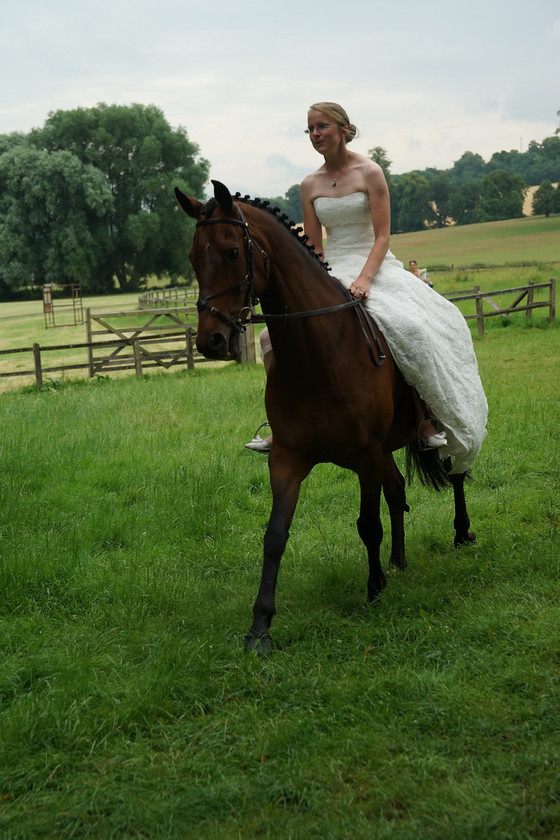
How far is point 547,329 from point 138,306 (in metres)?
34.4

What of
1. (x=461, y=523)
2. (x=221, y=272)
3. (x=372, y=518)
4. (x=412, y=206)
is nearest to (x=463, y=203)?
(x=412, y=206)

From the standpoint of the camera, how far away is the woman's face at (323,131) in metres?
5.34

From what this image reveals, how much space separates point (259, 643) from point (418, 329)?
95.6 inches

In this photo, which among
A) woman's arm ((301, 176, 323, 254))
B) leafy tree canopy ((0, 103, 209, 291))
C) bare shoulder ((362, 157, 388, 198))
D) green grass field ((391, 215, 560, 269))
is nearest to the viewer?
bare shoulder ((362, 157, 388, 198))

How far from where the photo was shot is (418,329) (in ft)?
18.6

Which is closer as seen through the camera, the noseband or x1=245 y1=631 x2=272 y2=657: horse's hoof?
the noseband

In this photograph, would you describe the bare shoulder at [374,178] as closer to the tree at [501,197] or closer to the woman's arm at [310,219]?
the woman's arm at [310,219]

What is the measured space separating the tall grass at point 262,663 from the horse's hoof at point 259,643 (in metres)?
0.11

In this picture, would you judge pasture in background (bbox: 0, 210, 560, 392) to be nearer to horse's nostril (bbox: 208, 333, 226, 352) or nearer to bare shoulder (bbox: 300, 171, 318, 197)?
bare shoulder (bbox: 300, 171, 318, 197)

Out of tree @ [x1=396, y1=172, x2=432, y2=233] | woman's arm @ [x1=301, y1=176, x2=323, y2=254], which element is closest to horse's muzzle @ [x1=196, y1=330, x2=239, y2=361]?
woman's arm @ [x1=301, y1=176, x2=323, y2=254]

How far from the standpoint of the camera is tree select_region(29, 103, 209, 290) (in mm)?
65750

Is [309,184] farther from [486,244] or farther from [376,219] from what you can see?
[486,244]

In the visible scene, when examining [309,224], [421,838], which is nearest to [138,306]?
[309,224]

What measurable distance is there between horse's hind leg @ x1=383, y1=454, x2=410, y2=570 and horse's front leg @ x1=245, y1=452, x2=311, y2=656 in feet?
5.28
